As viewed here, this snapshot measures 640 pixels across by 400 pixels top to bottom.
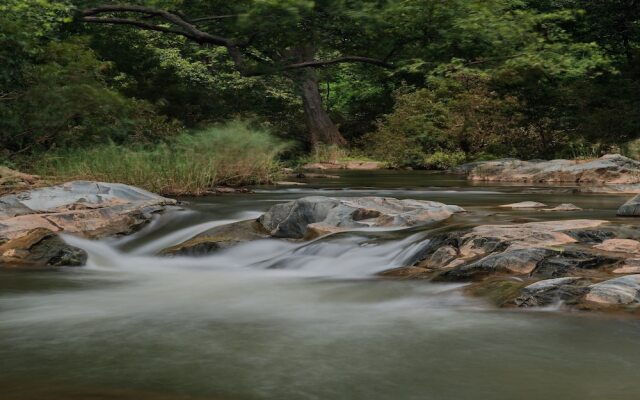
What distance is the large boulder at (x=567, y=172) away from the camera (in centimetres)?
1608

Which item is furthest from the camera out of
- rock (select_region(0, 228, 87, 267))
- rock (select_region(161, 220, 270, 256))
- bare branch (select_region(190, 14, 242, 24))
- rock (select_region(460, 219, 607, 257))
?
bare branch (select_region(190, 14, 242, 24))

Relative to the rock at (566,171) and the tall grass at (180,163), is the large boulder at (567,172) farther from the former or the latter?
the tall grass at (180,163)

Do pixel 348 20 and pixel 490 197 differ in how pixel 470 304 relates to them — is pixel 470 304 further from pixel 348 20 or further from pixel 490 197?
pixel 348 20

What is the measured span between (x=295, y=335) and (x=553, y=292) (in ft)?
6.07

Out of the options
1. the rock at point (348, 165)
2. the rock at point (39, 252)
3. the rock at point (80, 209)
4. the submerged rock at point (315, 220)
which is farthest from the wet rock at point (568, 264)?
the rock at point (348, 165)

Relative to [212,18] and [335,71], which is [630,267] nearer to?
[212,18]

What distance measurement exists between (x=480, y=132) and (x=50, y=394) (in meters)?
22.7

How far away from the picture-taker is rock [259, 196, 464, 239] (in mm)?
8602

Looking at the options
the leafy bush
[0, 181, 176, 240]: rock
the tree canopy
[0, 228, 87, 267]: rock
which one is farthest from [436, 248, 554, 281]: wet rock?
the leafy bush

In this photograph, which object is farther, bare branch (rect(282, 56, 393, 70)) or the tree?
bare branch (rect(282, 56, 393, 70))

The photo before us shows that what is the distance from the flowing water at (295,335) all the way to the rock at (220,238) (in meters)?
0.29

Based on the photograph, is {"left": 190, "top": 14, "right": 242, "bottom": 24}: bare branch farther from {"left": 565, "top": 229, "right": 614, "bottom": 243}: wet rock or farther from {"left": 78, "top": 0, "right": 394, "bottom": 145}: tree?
{"left": 565, "top": 229, "right": 614, "bottom": 243}: wet rock

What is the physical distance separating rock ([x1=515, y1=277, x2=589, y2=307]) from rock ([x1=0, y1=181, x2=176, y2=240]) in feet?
19.2

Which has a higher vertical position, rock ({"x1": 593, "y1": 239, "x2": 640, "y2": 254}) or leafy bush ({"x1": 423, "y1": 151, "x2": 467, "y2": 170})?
leafy bush ({"x1": 423, "y1": 151, "x2": 467, "y2": 170})
